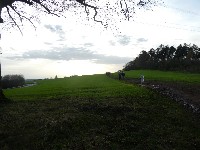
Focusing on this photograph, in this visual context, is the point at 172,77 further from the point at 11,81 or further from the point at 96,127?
the point at 96,127

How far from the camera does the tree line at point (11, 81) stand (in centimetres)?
7291

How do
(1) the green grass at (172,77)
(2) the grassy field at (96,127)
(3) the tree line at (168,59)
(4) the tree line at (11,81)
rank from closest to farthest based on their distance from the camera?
(2) the grassy field at (96,127)
(1) the green grass at (172,77)
(4) the tree line at (11,81)
(3) the tree line at (168,59)

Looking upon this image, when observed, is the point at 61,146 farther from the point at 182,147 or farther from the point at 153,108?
the point at 153,108

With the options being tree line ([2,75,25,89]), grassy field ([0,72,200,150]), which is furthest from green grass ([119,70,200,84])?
grassy field ([0,72,200,150])

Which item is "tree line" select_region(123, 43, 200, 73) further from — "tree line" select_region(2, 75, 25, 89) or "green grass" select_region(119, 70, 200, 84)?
"tree line" select_region(2, 75, 25, 89)

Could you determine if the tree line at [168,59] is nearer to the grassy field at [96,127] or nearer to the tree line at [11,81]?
the tree line at [11,81]

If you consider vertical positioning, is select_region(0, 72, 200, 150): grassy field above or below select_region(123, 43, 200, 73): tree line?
below

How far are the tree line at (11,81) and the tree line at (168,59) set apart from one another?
5884 centimetres

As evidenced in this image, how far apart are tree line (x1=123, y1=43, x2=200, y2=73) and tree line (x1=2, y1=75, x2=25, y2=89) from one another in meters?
58.8

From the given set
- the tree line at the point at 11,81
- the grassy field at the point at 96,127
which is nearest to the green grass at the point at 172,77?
the tree line at the point at 11,81

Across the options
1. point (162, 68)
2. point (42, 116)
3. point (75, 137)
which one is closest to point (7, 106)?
point (42, 116)

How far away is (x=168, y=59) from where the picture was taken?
464 ft

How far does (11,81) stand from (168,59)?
265ft

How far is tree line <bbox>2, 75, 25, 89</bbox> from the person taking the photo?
2870 inches
